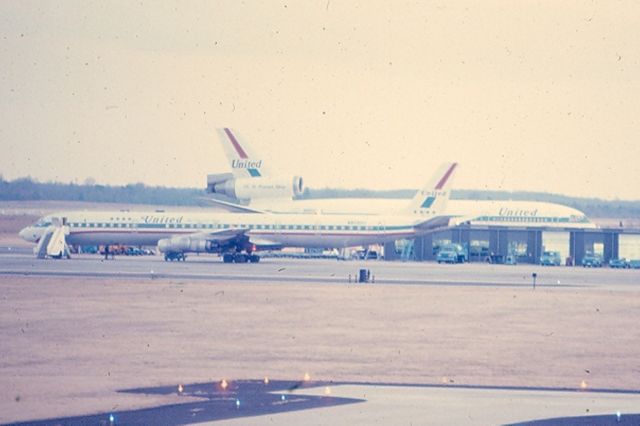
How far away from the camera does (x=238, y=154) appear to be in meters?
104

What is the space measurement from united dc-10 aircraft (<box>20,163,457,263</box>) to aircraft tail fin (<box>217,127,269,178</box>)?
2500 cm

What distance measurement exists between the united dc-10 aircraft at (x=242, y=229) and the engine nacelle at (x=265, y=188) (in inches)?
885

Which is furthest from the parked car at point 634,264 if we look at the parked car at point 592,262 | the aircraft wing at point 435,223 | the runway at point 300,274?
the aircraft wing at point 435,223

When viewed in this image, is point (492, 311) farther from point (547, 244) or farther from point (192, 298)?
point (547, 244)

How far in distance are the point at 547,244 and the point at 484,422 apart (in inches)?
3253

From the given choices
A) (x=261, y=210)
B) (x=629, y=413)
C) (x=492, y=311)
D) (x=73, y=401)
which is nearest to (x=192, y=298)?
(x=492, y=311)

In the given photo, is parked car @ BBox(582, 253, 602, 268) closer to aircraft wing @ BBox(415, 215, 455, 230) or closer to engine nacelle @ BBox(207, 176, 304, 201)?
aircraft wing @ BBox(415, 215, 455, 230)

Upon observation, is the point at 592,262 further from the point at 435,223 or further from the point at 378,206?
the point at 378,206

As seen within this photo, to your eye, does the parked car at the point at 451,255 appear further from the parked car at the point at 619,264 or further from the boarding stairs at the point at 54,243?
the boarding stairs at the point at 54,243

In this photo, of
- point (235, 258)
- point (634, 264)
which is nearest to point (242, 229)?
point (235, 258)

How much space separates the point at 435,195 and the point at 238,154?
28457 millimetres

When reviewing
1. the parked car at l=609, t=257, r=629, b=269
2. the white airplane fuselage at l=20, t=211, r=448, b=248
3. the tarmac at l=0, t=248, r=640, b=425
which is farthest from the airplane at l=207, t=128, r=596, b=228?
the tarmac at l=0, t=248, r=640, b=425

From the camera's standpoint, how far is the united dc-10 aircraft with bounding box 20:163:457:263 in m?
77.1

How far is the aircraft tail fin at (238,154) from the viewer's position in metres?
104
